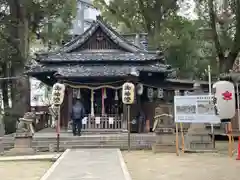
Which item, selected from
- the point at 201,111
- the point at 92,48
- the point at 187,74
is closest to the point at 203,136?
the point at 201,111

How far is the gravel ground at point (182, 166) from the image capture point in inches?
390

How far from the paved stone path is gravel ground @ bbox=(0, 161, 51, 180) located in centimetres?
47

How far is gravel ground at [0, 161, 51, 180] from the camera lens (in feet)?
34.0

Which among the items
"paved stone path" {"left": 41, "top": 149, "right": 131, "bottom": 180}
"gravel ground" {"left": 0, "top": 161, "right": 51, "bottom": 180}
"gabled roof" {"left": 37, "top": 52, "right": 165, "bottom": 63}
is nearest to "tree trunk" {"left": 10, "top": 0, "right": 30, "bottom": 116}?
"gabled roof" {"left": 37, "top": 52, "right": 165, "bottom": 63}

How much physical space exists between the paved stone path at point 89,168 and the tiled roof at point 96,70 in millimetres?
6846

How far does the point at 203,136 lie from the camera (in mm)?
16391

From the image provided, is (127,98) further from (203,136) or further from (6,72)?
(6,72)

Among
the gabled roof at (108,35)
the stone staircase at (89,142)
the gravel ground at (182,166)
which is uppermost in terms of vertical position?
the gabled roof at (108,35)

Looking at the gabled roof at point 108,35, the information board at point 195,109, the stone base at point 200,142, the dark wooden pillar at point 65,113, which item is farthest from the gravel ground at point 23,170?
the gabled roof at point 108,35

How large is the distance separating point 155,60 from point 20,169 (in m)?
12.5

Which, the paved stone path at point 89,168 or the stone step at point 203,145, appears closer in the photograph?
the paved stone path at point 89,168

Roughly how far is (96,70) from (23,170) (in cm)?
1038

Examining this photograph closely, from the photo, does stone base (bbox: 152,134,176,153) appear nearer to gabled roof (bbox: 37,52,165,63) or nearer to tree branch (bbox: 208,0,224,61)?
gabled roof (bbox: 37,52,165,63)

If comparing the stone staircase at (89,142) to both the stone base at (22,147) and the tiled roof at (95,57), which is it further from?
the tiled roof at (95,57)
